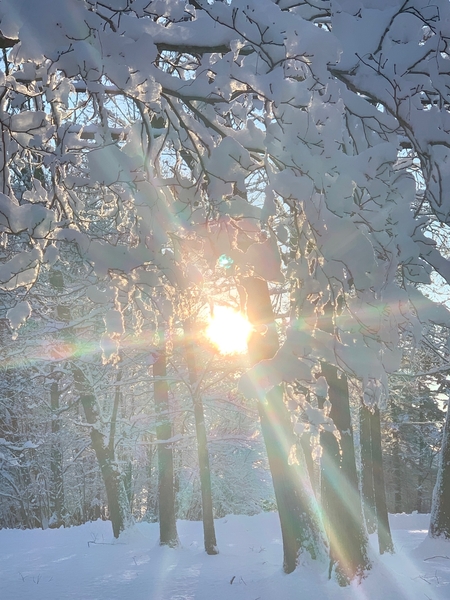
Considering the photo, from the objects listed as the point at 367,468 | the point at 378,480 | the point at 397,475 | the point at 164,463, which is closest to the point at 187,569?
the point at 164,463

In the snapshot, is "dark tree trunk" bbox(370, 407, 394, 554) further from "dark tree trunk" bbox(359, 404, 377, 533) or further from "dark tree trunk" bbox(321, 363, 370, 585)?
"dark tree trunk" bbox(321, 363, 370, 585)

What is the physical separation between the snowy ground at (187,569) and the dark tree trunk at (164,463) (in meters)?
0.41

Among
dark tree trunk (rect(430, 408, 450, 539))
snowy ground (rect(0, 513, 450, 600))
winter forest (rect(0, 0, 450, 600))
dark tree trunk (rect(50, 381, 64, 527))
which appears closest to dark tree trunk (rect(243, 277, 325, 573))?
snowy ground (rect(0, 513, 450, 600))

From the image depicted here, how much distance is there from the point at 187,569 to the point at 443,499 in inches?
181

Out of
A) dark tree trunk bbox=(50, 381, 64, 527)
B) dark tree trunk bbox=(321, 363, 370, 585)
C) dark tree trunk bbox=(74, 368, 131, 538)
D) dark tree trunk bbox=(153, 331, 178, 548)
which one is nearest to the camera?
dark tree trunk bbox=(321, 363, 370, 585)

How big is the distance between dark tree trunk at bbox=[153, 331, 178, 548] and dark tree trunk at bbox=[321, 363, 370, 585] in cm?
463

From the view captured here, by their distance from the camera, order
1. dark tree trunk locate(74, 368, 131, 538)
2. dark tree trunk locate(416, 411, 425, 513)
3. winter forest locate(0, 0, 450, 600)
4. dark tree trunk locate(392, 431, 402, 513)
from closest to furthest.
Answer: winter forest locate(0, 0, 450, 600) → dark tree trunk locate(74, 368, 131, 538) → dark tree trunk locate(416, 411, 425, 513) → dark tree trunk locate(392, 431, 402, 513)

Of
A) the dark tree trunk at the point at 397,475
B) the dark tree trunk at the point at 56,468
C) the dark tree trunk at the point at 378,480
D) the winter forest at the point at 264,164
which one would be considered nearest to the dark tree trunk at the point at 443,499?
the dark tree trunk at the point at 378,480

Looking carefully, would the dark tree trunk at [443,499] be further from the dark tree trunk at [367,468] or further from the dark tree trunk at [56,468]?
the dark tree trunk at [56,468]

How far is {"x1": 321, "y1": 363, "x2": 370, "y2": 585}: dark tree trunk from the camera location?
5.99 m

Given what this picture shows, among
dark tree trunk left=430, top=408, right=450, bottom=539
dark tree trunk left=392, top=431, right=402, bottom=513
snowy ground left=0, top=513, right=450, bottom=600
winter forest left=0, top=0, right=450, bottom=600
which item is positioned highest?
winter forest left=0, top=0, right=450, bottom=600

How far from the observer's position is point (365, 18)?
2.36 meters

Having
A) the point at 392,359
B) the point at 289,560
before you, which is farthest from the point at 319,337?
the point at 289,560

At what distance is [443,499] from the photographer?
367 inches
